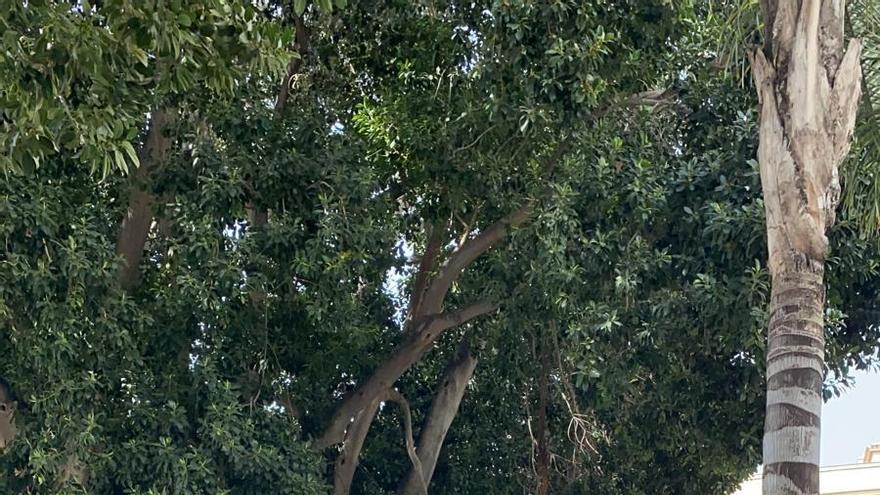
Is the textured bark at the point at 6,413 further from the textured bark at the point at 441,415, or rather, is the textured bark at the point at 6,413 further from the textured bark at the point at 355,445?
the textured bark at the point at 441,415

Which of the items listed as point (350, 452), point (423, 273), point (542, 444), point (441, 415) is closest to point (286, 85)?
point (423, 273)

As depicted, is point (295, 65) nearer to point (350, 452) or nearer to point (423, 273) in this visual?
point (423, 273)

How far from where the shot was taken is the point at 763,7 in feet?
23.4

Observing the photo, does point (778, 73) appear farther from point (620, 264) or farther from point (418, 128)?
point (418, 128)

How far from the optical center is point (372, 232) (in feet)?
33.4

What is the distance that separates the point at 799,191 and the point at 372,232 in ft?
13.9

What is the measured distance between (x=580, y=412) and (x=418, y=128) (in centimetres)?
345

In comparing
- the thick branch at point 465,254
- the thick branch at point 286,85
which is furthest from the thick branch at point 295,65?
the thick branch at point 465,254

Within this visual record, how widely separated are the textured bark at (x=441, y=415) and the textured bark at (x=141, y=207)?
11.3 ft

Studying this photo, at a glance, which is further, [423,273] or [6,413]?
[423,273]

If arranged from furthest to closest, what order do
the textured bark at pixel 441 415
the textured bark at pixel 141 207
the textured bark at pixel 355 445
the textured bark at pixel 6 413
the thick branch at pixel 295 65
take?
the textured bark at pixel 441 415 → the textured bark at pixel 355 445 → the thick branch at pixel 295 65 → the textured bark at pixel 6 413 → the textured bark at pixel 141 207

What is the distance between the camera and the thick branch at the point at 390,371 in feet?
39.3

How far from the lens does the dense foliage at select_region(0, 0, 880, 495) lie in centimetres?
970

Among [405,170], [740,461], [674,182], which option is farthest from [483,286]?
[740,461]
